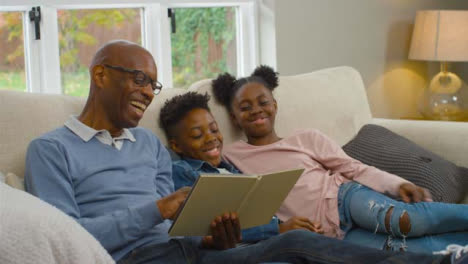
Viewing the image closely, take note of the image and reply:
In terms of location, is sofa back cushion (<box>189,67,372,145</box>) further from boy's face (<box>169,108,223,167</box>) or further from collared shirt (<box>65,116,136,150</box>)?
collared shirt (<box>65,116,136,150</box>)

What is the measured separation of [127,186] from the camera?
6.39 feet

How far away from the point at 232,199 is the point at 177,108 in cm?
51

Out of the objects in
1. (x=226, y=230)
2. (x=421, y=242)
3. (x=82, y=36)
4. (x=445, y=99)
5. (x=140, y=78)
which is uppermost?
(x=82, y=36)

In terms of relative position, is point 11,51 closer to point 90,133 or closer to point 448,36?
point 90,133

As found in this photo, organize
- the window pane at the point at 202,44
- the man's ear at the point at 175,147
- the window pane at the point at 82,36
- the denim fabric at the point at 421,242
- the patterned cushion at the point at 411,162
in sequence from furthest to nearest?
the window pane at the point at 202,44 < the window pane at the point at 82,36 < the patterned cushion at the point at 411,162 < the man's ear at the point at 175,147 < the denim fabric at the point at 421,242

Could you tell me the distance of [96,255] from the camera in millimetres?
1413

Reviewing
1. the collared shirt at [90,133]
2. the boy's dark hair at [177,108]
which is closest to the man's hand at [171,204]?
the collared shirt at [90,133]

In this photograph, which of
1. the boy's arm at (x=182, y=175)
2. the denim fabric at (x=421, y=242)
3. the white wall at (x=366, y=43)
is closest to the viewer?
the denim fabric at (x=421, y=242)

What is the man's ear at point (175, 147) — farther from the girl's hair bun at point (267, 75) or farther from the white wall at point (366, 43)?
the white wall at point (366, 43)

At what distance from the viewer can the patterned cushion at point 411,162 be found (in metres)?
2.43

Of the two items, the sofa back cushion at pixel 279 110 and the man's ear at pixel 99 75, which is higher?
the man's ear at pixel 99 75

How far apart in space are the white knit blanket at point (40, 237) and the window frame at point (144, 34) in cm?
173

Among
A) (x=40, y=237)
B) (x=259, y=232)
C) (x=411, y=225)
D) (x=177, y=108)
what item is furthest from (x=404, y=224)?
(x=40, y=237)

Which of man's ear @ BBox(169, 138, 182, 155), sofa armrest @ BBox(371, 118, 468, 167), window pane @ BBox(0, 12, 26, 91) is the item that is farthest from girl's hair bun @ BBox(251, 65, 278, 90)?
window pane @ BBox(0, 12, 26, 91)
